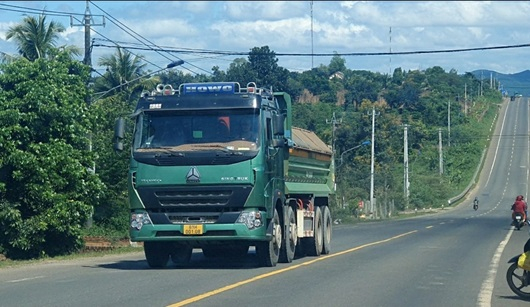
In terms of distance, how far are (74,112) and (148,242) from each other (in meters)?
8.15

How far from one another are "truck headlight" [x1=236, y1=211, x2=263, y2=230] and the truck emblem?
105 centimetres

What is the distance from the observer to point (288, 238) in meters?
19.6

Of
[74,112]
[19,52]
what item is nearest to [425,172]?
[19,52]

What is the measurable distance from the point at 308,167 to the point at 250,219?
5.39 meters

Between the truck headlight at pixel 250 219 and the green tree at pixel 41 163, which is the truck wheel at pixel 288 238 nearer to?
the truck headlight at pixel 250 219

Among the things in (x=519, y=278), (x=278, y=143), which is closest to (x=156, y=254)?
(x=278, y=143)

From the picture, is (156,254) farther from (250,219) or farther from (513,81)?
(513,81)

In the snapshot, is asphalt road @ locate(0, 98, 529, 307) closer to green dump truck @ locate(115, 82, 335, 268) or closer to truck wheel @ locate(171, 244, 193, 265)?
truck wheel @ locate(171, 244, 193, 265)

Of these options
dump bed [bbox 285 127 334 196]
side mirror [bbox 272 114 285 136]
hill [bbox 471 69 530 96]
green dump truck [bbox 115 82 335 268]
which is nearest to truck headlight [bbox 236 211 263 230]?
green dump truck [bbox 115 82 335 268]

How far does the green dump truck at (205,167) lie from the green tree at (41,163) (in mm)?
6967

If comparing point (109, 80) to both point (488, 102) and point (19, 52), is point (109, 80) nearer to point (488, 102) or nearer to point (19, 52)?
point (19, 52)

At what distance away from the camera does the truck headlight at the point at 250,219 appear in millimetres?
17234

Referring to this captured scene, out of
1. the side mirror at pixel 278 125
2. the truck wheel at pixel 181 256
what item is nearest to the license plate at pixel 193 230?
the side mirror at pixel 278 125

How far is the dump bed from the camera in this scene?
67.3 ft
